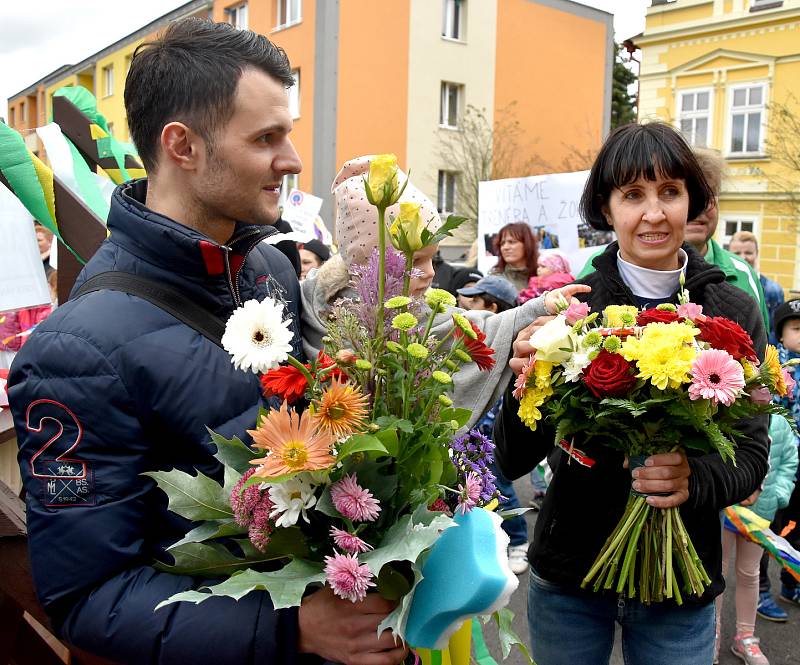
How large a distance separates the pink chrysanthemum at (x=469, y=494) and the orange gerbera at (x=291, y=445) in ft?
0.99

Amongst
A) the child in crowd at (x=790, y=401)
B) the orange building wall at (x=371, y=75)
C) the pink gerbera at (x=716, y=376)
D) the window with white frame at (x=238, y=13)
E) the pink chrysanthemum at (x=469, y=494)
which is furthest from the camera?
the window with white frame at (x=238, y=13)

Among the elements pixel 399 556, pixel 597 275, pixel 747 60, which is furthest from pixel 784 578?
pixel 747 60

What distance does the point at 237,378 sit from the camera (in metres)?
1.50

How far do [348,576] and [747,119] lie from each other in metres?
24.2

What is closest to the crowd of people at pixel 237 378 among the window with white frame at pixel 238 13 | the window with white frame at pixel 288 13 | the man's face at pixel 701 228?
the man's face at pixel 701 228

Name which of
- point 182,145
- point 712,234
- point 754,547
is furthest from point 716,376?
point 754,547

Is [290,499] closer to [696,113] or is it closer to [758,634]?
[758,634]

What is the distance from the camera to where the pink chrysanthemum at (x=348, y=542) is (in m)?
1.20

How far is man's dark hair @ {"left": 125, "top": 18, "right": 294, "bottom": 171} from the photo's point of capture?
1553 mm

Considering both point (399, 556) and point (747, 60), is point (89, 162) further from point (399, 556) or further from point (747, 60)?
point (747, 60)

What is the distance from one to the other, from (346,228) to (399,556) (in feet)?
3.71

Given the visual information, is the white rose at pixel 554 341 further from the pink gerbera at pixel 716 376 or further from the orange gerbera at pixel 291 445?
the orange gerbera at pixel 291 445

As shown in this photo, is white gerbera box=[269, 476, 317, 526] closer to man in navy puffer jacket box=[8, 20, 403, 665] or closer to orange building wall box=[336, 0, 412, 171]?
man in navy puffer jacket box=[8, 20, 403, 665]

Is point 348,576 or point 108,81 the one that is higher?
point 108,81
